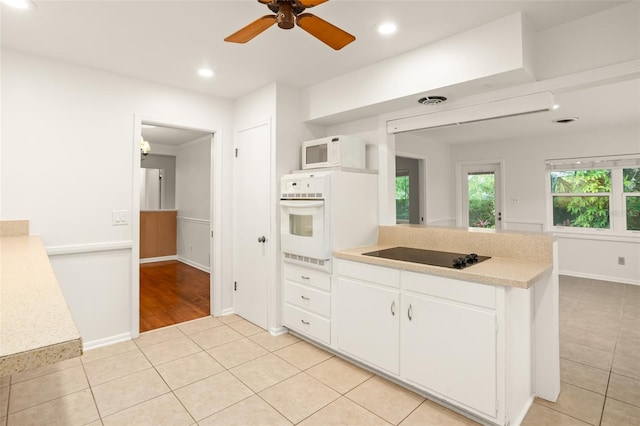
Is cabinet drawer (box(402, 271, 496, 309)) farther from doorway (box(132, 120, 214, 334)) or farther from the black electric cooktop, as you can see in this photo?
doorway (box(132, 120, 214, 334))

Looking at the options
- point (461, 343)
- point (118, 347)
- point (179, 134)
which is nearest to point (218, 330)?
point (118, 347)

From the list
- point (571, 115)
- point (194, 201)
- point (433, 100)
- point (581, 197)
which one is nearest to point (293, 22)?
point (433, 100)

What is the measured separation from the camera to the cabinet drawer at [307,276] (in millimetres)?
2777

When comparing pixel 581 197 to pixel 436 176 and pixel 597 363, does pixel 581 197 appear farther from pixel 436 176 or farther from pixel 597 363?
pixel 597 363

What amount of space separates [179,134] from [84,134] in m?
3.13

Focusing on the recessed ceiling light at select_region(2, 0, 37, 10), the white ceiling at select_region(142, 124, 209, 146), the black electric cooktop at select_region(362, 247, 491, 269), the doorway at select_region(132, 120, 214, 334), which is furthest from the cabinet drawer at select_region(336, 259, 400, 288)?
the white ceiling at select_region(142, 124, 209, 146)

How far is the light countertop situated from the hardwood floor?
85.2 inches

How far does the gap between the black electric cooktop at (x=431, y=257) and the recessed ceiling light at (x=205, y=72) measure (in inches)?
82.8

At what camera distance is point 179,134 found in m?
5.84

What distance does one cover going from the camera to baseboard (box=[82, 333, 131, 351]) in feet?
9.30

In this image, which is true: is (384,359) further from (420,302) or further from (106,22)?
(106,22)

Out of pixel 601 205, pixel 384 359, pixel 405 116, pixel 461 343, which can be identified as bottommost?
pixel 384 359

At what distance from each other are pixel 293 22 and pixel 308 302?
2.18 meters

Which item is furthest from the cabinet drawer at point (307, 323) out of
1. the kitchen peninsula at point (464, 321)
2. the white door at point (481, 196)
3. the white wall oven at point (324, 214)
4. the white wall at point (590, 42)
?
the white door at point (481, 196)
